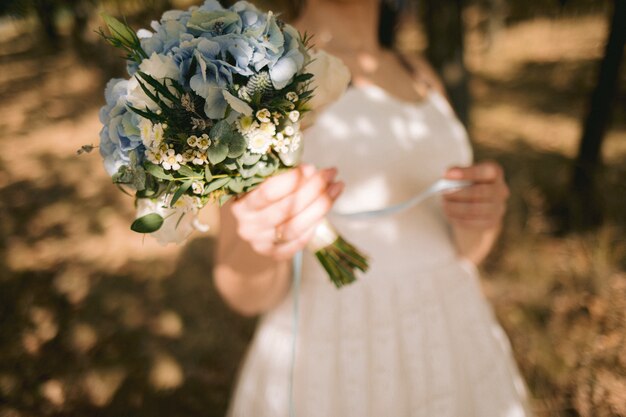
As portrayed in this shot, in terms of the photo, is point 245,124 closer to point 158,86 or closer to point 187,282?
point 158,86

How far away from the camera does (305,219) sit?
1.04 metres

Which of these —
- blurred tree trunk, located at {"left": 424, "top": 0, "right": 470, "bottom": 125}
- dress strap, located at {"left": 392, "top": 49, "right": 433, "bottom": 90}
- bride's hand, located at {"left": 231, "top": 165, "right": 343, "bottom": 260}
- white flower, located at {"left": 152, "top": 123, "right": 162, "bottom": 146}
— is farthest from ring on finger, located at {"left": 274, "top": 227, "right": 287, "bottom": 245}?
blurred tree trunk, located at {"left": 424, "top": 0, "right": 470, "bottom": 125}

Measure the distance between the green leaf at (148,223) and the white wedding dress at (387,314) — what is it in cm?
71

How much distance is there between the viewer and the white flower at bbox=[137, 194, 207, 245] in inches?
36.1

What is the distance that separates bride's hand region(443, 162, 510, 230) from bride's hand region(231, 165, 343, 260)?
567 mm

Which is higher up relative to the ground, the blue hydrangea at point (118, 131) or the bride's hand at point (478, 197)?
the blue hydrangea at point (118, 131)

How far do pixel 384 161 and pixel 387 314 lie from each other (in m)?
0.57

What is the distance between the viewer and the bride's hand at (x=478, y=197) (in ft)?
4.58

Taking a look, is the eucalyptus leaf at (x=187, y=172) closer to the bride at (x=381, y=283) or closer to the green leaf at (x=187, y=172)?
the green leaf at (x=187, y=172)

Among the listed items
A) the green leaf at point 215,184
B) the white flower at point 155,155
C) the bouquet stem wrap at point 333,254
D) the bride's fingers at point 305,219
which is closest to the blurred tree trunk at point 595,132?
the bouquet stem wrap at point 333,254

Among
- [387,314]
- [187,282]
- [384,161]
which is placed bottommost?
[187,282]

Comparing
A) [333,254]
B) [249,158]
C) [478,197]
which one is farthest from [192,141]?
[478,197]

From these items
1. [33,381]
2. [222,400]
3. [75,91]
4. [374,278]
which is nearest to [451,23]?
[374,278]

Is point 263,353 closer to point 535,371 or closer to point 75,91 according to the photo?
point 535,371
